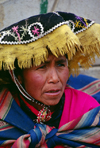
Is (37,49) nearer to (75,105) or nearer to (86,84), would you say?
(75,105)

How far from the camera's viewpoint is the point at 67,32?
145 cm

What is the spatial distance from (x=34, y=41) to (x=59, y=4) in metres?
1.18

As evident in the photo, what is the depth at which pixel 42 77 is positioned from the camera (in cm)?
161

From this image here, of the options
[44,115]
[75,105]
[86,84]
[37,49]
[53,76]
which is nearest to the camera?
[37,49]

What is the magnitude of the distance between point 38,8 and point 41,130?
1.39 m

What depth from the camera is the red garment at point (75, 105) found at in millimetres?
1852

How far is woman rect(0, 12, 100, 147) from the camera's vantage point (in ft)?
4.88

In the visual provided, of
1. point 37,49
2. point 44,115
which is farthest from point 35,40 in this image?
point 44,115

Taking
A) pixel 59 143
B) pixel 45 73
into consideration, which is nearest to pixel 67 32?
pixel 45 73

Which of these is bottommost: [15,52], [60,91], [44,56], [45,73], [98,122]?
[98,122]

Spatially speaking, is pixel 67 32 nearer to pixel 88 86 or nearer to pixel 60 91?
pixel 60 91

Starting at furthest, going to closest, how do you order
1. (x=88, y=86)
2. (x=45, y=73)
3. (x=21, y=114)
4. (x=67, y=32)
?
(x=88, y=86)
(x=21, y=114)
(x=45, y=73)
(x=67, y=32)

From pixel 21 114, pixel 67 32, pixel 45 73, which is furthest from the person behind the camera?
pixel 21 114

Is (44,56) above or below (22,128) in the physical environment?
above
